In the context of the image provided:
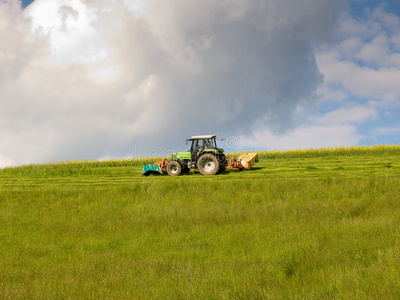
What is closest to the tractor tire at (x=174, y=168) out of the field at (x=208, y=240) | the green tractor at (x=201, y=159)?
the green tractor at (x=201, y=159)

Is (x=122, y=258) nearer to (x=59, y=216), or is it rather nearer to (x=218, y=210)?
(x=218, y=210)

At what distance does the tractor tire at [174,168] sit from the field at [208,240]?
3324 mm

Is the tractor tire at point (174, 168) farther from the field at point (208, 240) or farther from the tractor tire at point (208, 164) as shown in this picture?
the field at point (208, 240)

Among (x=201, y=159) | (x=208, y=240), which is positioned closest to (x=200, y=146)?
(x=201, y=159)

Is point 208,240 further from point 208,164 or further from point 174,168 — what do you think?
point 174,168

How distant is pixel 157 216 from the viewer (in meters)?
14.8

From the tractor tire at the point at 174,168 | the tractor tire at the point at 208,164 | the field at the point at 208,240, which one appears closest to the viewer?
the field at the point at 208,240

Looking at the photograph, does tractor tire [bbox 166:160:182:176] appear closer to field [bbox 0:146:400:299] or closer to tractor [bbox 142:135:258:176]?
tractor [bbox 142:135:258:176]

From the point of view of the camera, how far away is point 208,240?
11273 millimetres

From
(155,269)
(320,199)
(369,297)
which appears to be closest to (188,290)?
(155,269)

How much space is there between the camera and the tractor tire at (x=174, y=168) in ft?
76.2

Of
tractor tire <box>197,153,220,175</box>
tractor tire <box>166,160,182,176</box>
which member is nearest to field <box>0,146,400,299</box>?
tractor tire <box>197,153,220,175</box>

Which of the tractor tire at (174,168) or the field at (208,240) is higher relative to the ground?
the tractor tire at (174,168)

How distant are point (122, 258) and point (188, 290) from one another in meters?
3.31
